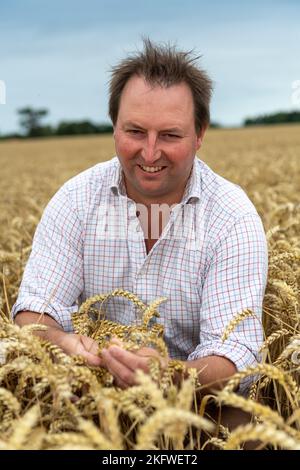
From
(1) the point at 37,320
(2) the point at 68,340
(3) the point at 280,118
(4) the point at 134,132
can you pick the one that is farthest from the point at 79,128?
(2) the point at 68,340

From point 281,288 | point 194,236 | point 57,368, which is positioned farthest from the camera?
point 194,236

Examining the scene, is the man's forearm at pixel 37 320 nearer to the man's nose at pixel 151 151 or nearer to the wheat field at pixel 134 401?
the wheat field at pixel 134 401

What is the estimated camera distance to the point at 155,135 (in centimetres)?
266

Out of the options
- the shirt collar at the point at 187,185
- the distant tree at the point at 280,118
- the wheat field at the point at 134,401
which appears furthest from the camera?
the distant tree at the point at 280,118

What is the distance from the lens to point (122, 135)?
8.97 feet

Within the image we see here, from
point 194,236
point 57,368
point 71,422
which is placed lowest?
point 71,422

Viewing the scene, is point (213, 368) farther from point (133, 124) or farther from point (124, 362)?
point (133, 124)

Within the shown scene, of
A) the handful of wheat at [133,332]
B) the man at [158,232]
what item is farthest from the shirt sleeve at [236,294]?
the handful of wheat at [133,332]

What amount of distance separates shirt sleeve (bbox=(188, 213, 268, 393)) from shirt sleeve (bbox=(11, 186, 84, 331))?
2.01 feet

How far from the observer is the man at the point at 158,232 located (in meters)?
2.59

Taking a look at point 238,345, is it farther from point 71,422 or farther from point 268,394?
point 71,422

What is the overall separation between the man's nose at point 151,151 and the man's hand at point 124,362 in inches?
33.8
